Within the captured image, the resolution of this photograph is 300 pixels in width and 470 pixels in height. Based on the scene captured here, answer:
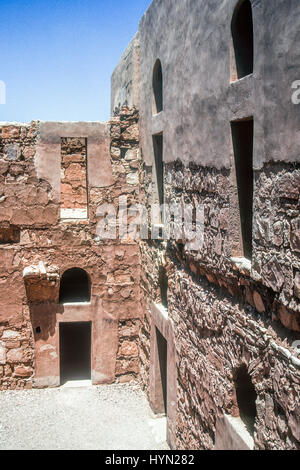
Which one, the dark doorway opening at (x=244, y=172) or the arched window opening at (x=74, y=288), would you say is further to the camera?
the arched window opening at (x=74, y=288)

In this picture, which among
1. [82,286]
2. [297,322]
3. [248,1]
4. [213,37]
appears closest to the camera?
[297,322]

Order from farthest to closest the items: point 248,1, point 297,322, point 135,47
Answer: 1. point 135,47
2. point 248,1
3. point 297,322

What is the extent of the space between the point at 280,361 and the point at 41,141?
6170mm

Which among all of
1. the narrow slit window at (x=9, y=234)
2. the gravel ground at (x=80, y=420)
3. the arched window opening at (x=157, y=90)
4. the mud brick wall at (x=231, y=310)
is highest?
the arched window opening at (x=157, y=90)

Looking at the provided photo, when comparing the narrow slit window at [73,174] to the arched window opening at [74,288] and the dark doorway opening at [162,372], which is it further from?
the dark doorway opening at [162,372]

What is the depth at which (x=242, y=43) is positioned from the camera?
14.4ft

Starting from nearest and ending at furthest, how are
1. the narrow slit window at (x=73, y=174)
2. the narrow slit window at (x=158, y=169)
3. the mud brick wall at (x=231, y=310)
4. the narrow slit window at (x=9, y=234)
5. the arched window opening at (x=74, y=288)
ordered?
1. the mud brick wall at (x=231, y=310)
2. the narrow slit window at (x=158, y=169)
3. the narrow slit window at (x=9, y=234)
4. the arched window opening at (x=74, y=288)
5. the narrow slit window at (x=73, y=174)

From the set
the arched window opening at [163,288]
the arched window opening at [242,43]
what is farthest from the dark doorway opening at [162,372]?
the arched window opening at [242,43]

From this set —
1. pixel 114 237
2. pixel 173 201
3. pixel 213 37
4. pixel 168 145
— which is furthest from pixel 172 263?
pixel 213 37

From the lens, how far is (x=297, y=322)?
339 centimetres

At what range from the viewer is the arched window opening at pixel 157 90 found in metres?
7.36

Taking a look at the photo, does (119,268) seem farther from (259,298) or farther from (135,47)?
(259,298)

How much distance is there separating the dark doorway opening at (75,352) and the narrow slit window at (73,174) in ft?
9.78

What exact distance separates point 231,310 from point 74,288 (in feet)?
20.6
